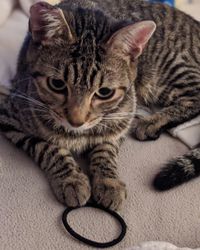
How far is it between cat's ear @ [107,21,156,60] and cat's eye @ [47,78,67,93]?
159 millimetres

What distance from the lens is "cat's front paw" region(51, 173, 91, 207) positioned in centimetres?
121

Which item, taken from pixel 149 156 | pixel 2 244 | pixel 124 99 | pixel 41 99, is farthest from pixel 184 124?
pixel 2 244

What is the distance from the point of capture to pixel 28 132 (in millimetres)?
1396

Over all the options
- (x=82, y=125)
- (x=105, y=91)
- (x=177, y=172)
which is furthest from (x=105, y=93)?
(x=177, y=172)

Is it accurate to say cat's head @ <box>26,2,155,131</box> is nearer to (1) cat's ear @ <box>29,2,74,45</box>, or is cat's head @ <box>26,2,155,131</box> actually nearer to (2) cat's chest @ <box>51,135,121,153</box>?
(1) cat's ear @ <box>29,2,74,45</box>

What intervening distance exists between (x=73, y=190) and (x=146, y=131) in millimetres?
410

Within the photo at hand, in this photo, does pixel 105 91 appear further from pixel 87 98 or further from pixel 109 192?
pixel 109 192

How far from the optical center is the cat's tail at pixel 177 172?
130 cm

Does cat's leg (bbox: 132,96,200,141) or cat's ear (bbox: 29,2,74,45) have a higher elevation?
cat's ear (bbox: 29,2,74,45)

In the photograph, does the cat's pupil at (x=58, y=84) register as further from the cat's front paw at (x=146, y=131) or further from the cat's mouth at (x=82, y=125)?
the cat's front paw at (x=146, y=131)

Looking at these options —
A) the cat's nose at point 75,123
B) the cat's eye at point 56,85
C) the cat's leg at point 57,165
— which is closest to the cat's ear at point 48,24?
the cat's eye at point 56,85

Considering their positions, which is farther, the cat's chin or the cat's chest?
the cat's chest

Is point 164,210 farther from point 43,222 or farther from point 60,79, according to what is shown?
point 60,79

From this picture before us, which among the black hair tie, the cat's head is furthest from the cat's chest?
the black hair tie
